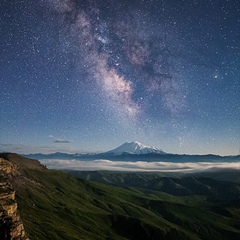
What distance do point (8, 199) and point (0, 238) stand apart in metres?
28.8

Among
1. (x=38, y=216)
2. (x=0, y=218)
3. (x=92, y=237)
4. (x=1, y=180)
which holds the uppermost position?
(x=1, y=180)

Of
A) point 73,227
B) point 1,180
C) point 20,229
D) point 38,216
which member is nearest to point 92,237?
point 73,227

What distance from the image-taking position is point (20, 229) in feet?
336

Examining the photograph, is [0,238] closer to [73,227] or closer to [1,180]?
[1,180]

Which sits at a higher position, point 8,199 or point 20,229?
point 8,199

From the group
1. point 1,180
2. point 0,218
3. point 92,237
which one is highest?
point 1,180

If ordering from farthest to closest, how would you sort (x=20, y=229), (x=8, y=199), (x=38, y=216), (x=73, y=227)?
1. (x=73, y=227)
2. (x=38, y=216)
3. (x=8, y=199)
4. (x=20, y=229)

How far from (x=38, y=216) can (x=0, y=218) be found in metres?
82.9

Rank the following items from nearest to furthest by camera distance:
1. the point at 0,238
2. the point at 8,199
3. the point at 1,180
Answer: the point at 0,238 → the point at 8,199 → the point at 1,180

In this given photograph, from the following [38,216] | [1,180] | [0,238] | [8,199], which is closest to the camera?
[0,238]

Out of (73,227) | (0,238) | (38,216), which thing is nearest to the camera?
(0,238)

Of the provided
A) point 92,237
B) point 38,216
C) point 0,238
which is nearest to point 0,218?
point 0,238

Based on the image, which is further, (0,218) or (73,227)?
(73,227)

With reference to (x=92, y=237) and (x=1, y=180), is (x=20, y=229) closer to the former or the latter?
(x=1, y=180)
